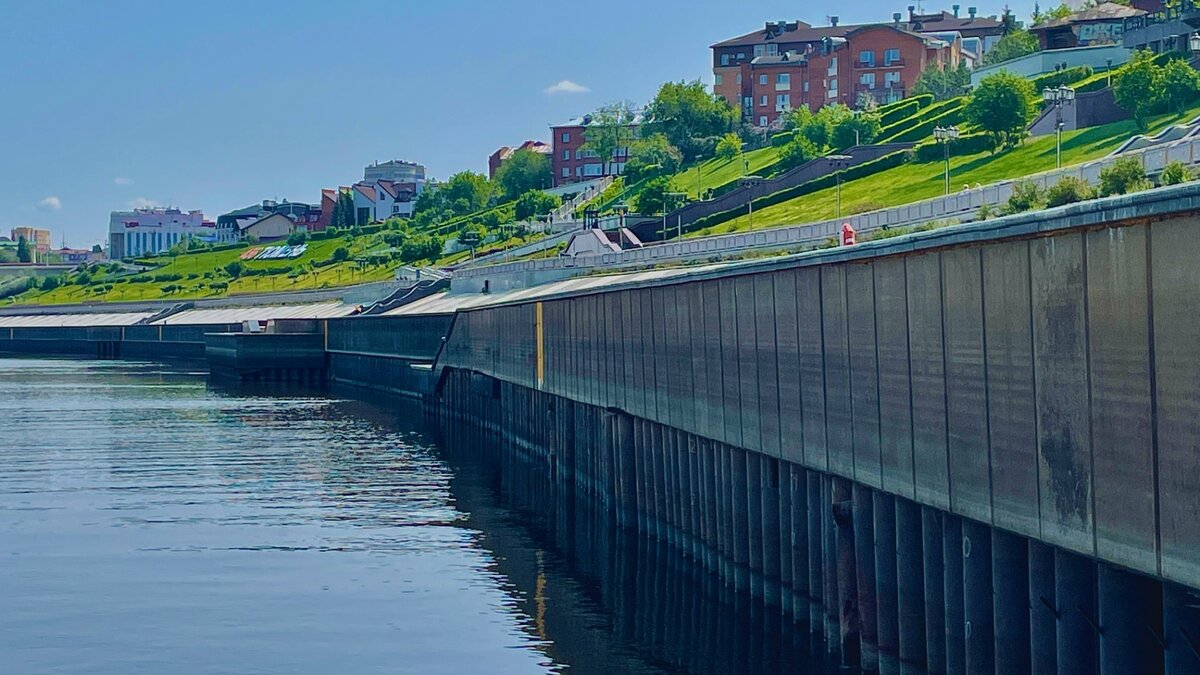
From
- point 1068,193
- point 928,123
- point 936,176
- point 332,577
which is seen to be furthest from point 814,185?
point 332,577

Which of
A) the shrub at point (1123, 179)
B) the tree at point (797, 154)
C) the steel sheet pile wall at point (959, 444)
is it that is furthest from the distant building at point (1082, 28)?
the steel sheet pile wall at point (959, 444)

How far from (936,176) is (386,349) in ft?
155

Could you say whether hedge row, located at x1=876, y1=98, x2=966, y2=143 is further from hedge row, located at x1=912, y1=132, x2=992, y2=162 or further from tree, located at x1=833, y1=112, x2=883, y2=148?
hedge row, located at x1=912, y1=132, x2=992, y2=162

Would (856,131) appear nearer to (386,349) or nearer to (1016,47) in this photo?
(1016,47)

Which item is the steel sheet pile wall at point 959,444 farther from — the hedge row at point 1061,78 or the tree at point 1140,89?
the hedge row at point 1061,78

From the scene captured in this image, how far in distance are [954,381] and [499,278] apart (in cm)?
11251

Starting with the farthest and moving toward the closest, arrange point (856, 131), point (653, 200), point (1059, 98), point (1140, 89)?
point (856, 131) → point (653, 200) → point (1140, 89) → point (1059, 98)

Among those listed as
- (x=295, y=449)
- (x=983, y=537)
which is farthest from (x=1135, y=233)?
(x=295, y=449)

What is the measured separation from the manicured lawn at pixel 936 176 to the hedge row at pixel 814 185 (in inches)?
40.3

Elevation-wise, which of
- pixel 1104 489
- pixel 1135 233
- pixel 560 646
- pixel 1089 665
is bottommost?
pixel 560 646

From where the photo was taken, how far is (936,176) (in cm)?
14438

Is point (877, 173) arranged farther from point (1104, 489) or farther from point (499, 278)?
point (1104, 489)

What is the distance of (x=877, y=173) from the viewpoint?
6270 inches

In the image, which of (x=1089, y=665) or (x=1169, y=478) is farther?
(x=1089, y=665)
